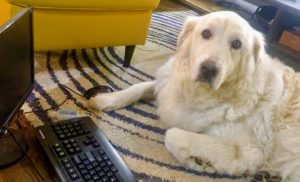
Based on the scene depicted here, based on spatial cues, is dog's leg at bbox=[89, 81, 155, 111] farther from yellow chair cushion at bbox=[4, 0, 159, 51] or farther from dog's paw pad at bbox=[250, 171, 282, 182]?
dog's paw pad at bbox=[250, 171, 282, 182]

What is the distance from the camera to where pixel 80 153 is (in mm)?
949

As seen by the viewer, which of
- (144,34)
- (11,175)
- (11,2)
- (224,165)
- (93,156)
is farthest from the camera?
(144,34)

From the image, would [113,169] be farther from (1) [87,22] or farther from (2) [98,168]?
(1) [87,22]

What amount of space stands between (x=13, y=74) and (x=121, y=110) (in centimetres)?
88

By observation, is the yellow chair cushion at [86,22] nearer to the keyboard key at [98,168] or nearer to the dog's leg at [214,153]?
the dog's leg at [214,153]

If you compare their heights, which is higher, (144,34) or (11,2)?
(11,2)

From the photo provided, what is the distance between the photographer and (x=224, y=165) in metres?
1.46

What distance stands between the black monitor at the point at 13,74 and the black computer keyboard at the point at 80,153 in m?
0.08

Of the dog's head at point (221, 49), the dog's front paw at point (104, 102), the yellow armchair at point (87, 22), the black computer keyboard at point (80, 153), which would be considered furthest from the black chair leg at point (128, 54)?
the black computer keyboard at point (80, 153)

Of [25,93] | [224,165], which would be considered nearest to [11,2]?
[25,93]

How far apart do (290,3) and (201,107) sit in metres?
1.78

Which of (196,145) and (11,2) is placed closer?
(196,145)

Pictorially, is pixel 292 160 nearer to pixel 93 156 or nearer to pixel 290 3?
pixel 93 156

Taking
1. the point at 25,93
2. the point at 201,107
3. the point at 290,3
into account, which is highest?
the point at 290,3
